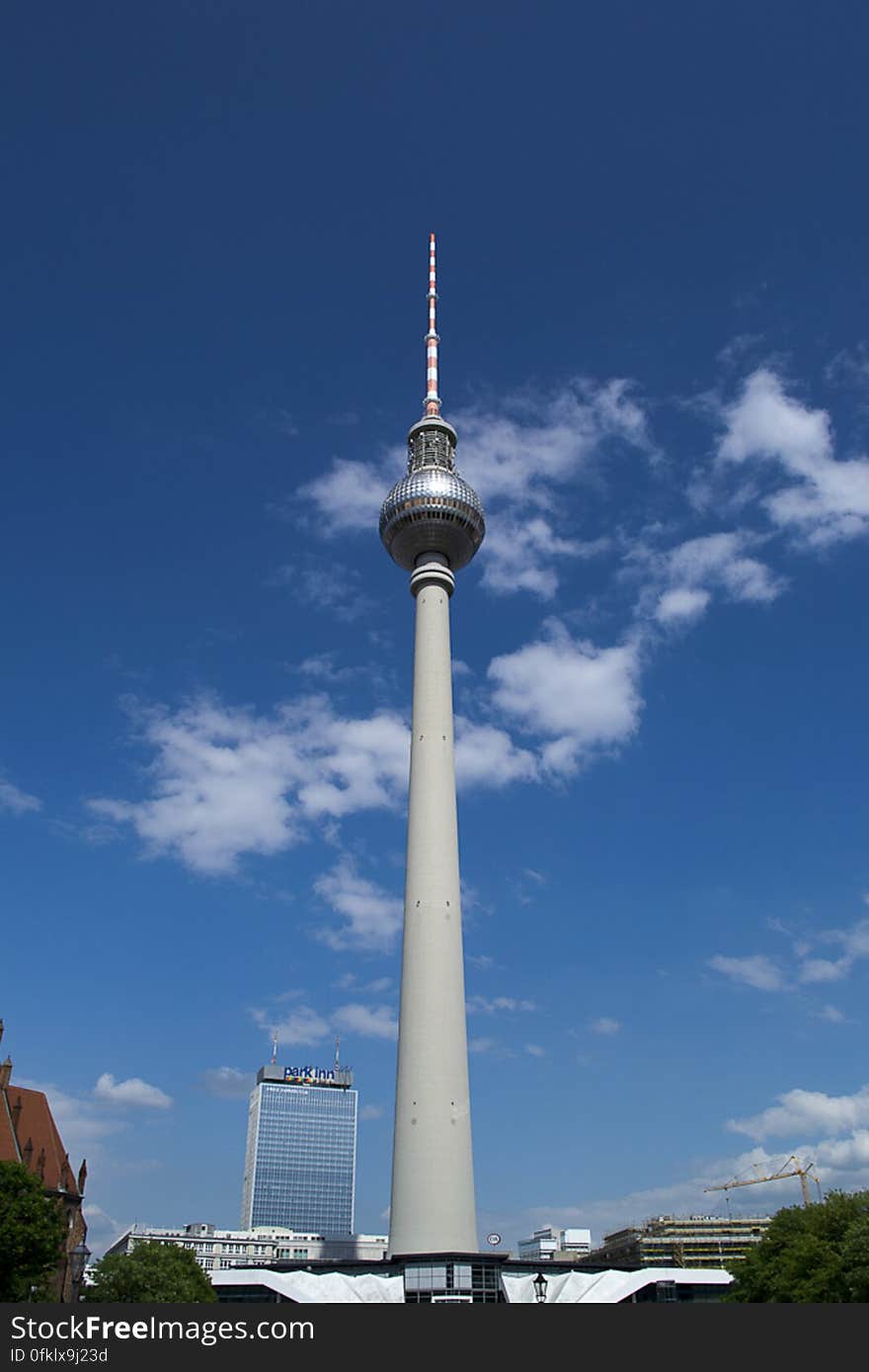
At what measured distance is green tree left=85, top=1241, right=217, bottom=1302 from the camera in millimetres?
71375

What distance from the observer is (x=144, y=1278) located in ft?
235

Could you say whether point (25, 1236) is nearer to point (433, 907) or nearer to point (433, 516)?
point (433, 907)

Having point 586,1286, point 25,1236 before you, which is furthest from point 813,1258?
point 25,1236

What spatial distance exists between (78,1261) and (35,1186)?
41.8 metres

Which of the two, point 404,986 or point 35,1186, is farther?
point 404,986

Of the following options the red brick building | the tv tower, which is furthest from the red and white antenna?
the red brick building

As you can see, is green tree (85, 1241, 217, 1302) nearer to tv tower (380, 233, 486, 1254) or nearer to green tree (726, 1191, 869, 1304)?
tv tower (380, 233, 486, 1254)

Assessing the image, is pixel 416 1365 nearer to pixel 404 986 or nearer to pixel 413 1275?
pixel 413 1275

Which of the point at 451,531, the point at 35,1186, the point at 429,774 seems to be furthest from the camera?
the point at 451,531

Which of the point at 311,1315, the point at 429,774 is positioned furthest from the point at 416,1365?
the point at 429,774

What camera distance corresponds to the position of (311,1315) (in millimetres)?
35750

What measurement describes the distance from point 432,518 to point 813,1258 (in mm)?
79465

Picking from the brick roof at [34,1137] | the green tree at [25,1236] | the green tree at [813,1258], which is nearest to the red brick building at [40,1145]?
the brick roof at [34,1137]

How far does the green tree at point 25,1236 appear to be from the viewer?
6906 centimetres
